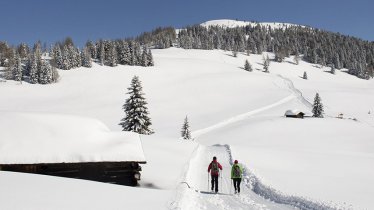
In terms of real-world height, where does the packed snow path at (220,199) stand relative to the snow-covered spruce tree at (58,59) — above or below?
below

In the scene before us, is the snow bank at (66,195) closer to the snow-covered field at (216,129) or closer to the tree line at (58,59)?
the snow-covered field at (216,129)

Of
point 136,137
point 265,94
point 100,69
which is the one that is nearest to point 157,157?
point 136,137

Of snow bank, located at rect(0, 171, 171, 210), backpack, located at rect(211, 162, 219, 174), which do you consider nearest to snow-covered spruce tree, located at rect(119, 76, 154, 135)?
backpack, located at rect(211, 162, 219, 174)

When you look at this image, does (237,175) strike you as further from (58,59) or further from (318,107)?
(58,59)

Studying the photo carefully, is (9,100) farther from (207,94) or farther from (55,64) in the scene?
(207,94)

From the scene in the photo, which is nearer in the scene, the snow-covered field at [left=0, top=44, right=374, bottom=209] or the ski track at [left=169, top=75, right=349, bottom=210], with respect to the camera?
the snow-covered field at [left=0, top=44, right=374, bottom=209]

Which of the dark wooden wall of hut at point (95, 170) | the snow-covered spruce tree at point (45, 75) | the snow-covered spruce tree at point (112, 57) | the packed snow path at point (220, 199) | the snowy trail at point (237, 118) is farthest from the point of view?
the snow-covered spruce tree at point (112, 57)

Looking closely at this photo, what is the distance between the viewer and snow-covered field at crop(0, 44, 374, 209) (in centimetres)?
1375

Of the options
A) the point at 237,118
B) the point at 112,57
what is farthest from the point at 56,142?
the point at 112,57

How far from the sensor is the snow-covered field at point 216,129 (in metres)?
13.8

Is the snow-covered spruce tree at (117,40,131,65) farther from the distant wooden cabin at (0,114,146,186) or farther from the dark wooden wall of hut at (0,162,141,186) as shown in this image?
the dark wooden wall of hut at (0,162,141,186)

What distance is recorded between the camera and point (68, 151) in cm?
1675

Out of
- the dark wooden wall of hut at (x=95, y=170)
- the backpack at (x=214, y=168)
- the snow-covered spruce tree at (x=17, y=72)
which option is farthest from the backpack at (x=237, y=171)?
the snow-covered spruce tree at (x=17, y=72)

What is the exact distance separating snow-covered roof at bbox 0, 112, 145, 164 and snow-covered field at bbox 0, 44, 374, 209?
1.72m
